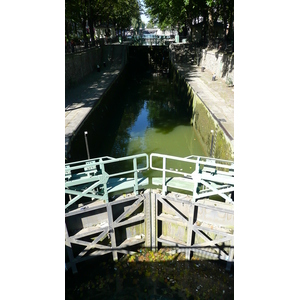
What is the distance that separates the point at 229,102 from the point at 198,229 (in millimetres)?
7479

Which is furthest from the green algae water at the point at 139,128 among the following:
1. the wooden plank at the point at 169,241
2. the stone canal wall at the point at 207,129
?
the wooden plank at the point at 169,241

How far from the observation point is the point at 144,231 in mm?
6645

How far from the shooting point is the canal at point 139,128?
10.7m

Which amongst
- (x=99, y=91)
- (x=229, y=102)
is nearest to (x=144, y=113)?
(x=99, y=91)

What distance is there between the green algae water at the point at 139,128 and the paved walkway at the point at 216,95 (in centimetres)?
173

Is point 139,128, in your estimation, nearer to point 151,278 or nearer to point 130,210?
point 130,210

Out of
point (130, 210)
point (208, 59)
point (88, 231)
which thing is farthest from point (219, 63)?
point (88, 231)

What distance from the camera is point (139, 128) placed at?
45.9ft

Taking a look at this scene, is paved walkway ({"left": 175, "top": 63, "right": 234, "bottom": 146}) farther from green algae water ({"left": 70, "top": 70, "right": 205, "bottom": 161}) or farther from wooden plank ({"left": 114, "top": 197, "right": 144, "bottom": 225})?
wooden plank ({"left": 114, "top": 197, "right": 144, "bottom": 225})

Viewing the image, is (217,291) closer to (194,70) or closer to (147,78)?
(194,70)

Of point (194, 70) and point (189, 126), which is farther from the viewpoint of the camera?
point (194, 70)

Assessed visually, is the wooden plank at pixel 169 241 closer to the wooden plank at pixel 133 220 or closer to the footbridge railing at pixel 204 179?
the wooden plank at pixel 133 220

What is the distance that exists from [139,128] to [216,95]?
4756 mm

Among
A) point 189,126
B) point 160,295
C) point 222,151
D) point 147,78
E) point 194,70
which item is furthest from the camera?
point 147,78
